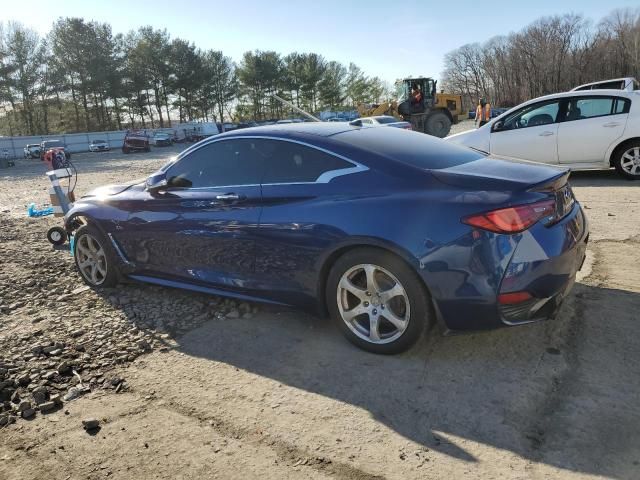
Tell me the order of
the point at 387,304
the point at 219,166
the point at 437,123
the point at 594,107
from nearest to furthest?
the point at 387,304 → the point at 219,166 → the point at 594,107 → the point at 437,123

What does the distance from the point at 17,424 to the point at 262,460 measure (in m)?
1.50

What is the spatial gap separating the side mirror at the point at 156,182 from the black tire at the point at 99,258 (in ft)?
2.43

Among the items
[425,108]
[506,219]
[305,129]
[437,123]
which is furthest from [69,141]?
[506,219]

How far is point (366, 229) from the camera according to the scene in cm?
325

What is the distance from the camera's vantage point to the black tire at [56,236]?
6.90 meters

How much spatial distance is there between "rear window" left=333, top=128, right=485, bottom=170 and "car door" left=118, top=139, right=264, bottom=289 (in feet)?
2.68

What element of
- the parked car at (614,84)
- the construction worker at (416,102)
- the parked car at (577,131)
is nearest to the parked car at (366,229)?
the parked car at (577,131)

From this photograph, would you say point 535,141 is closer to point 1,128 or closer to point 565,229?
point 565,229

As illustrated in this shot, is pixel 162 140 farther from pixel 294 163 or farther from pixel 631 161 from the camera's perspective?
pixel 294 163

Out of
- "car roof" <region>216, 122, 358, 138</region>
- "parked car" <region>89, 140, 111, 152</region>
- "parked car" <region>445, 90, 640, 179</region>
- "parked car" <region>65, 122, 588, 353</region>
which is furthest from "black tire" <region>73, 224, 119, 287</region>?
"parked car" <region>89, 140, 111, 152</region>

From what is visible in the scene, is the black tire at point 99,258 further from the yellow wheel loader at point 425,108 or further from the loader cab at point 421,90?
the loader cab at point 421,90

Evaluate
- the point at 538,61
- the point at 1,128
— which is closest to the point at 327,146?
the point at 1,128

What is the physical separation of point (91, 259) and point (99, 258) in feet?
0.46

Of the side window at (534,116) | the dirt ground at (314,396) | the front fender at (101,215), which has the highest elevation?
the side window at (534,116)
